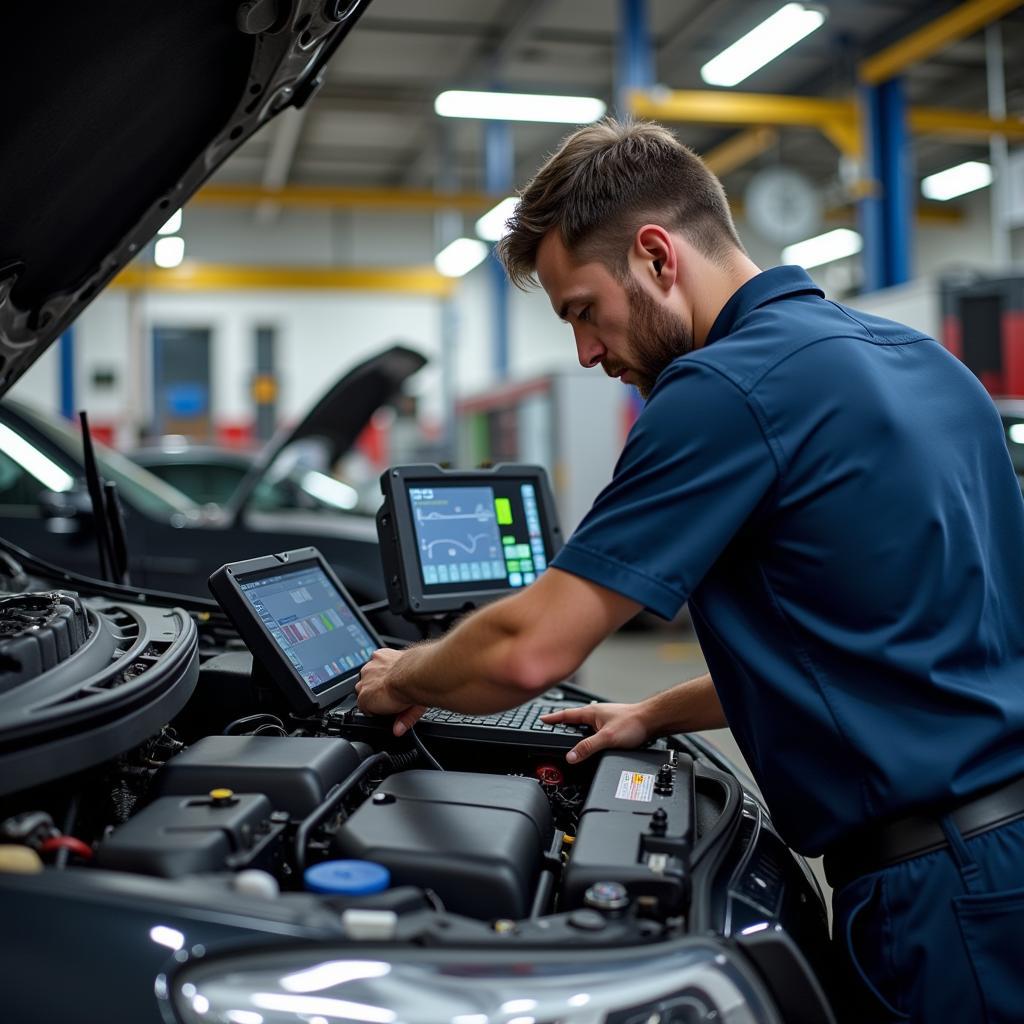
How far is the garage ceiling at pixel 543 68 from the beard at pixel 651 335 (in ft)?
27.8

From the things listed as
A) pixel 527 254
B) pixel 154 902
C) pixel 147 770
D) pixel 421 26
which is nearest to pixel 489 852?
pixel 154 902

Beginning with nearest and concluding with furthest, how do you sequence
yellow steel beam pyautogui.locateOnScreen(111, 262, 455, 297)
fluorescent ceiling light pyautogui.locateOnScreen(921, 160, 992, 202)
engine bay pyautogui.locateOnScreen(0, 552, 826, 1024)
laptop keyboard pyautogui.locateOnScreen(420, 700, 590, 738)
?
engine bay pyautogui.locateOnScreen(0, 552, 826, 1024) < laptop keyboard pyautogui.locateOnScreen(420, 700, 590, 738) < fluorescent ceiling light pyautogui.locateOnScreen(921, 160, 992, 202) < yellow steel beam pyautogui.locateOnScreen(111, 262, 455, 297)

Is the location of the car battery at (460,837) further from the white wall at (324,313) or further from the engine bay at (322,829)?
the white wall at (324,313)

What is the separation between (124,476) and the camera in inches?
176

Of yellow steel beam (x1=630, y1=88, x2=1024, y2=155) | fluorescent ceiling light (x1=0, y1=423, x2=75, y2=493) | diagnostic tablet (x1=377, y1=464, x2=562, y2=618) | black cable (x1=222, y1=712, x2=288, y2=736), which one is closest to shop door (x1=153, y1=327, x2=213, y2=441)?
yellow steel beam (x1=630, y1=88, x2=1024, y2=155)

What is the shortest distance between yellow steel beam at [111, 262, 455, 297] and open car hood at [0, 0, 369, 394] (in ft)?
40.6

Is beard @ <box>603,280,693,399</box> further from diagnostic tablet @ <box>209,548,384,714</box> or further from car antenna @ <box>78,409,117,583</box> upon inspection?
car antenna @ <box>78,409,117,583</box>

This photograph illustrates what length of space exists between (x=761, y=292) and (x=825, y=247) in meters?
14.2

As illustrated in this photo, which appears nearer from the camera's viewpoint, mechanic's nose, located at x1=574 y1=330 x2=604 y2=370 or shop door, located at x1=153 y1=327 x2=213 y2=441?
mechanic's nose, located at x1=574 y1=330 x2=604 y2=370

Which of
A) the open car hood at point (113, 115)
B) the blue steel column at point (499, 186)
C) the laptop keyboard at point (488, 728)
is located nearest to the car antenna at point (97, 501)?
the open car hood at point (113, 115)

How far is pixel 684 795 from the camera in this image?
4.81ft

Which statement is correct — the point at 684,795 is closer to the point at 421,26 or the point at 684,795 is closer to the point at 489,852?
the point at 489,852

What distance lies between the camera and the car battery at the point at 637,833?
1.15m

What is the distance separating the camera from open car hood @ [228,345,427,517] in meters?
3.82
